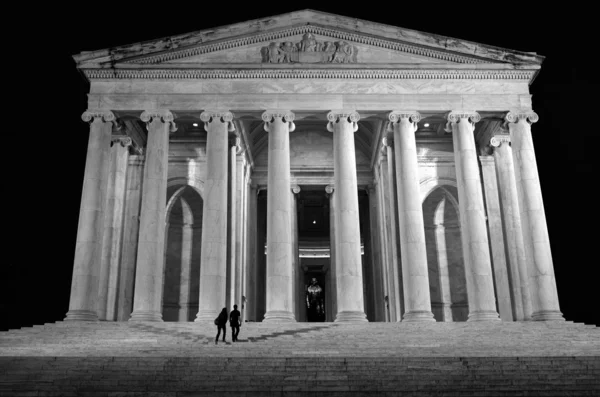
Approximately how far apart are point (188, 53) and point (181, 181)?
12.6 metres

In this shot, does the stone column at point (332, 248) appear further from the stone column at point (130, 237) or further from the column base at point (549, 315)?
the column base at point (549, 315)

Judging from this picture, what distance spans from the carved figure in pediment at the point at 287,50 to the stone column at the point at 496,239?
17.5 meters

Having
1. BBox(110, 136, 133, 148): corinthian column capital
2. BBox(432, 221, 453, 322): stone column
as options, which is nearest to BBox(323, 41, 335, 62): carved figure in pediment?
BBox(110, 136, 133, 148): corinthian column capital

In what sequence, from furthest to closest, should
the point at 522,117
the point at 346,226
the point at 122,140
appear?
the point at 122,140, the point at 522,117, the point at 346,226

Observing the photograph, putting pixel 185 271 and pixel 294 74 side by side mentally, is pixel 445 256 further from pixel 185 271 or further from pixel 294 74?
pixel 185 271

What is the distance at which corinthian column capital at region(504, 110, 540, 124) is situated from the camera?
1628 inches

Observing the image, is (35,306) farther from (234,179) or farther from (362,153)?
(362,153)

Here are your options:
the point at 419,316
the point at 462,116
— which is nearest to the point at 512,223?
the point at 462,116

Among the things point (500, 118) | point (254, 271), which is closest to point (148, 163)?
point (254, 271)

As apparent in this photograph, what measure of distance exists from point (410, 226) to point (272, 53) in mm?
15627

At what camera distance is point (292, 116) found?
137ft

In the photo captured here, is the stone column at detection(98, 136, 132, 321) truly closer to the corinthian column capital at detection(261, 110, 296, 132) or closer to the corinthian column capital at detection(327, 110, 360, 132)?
the corinthian column capital at detection(261, 110, 296, 132)

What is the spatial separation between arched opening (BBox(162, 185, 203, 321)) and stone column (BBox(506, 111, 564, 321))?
26.9 metres

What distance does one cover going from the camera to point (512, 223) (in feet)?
145
